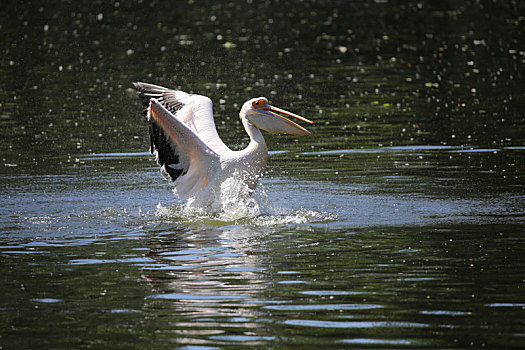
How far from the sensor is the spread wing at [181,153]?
29.5 feet

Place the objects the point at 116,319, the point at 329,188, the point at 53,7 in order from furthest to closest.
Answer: the point at 53,7 → the point at 329,188 → the point at 116,319

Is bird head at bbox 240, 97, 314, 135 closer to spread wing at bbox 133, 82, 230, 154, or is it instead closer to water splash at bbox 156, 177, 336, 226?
spread wing at bbox 133, 82, 230, 154

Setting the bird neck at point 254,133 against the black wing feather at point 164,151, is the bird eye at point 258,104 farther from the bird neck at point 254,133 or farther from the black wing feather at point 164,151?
the black wing feather at point 164,151

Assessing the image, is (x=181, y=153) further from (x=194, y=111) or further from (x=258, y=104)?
(x=194, y=111)

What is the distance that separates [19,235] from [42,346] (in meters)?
3.03

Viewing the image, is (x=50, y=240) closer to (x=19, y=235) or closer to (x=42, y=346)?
(x=19, y=235)

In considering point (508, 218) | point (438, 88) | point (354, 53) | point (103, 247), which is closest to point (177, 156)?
point (103, 247)

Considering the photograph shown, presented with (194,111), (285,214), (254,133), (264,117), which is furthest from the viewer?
(194,111)

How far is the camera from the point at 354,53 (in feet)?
75.6

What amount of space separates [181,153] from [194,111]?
1268mm

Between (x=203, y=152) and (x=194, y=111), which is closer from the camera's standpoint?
(x=203, y=152)

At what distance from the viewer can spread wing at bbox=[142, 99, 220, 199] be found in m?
8.99

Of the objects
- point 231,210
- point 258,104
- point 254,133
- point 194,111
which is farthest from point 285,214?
point 194,111

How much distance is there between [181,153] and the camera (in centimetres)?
930
